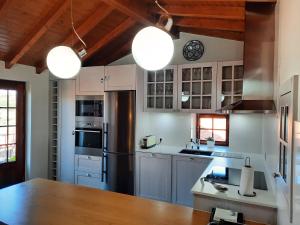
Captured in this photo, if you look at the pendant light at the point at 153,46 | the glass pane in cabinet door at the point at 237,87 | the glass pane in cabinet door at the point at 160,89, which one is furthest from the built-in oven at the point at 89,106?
the pendant light at the point at 153,46

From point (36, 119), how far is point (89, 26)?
2022 mm

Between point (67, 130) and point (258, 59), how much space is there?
11.0 ft

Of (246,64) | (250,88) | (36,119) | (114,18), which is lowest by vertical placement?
(36,119)

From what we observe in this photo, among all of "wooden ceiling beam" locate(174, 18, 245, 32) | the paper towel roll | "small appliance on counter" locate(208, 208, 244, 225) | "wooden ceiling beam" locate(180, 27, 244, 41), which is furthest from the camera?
"wooden ceiling beam" locate(180, 27, 244, 41)

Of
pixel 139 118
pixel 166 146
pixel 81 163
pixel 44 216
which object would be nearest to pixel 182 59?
pixel 139 118

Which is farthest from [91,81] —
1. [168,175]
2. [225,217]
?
[225,217]

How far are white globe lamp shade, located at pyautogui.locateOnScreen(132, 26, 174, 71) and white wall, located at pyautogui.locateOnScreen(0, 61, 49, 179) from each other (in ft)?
11.3

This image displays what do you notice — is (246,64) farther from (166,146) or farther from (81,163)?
(81,163)

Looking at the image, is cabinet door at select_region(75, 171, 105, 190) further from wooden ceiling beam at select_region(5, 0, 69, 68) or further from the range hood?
the range hood

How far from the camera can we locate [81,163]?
4.14 metres

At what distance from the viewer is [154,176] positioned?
3662mm

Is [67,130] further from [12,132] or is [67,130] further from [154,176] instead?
[154,176]

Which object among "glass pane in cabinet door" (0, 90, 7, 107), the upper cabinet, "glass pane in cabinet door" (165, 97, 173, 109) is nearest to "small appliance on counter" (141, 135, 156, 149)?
the upper cabinet

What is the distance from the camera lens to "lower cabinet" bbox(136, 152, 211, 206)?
11.2 feet
